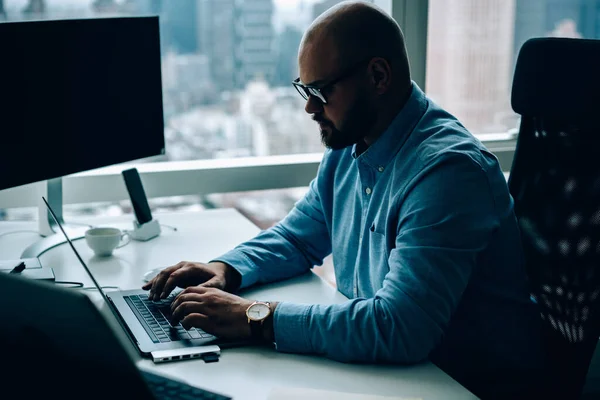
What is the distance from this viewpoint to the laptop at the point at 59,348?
0.74 metres

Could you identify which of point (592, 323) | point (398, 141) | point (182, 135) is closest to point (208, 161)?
point (182, 135)

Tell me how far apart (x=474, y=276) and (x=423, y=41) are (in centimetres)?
121

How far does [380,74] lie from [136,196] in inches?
32.2

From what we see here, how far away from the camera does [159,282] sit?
59.7 inches

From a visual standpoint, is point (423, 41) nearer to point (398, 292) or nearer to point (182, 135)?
point (182, 135)

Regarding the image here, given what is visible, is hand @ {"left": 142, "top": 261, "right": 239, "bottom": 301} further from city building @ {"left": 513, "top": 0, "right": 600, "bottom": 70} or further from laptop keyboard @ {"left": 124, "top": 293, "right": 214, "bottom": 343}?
city building @ {"left": 513, "top": 0, "right": 600, "bottom": 70}

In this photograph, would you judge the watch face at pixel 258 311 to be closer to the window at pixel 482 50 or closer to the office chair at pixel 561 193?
the office chair at pixel 561 193

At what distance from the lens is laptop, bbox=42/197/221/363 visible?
1250 millimetres

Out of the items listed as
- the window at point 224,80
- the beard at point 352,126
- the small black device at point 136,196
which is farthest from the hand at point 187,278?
the window at point 224,80

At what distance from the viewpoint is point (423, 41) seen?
2.42 m

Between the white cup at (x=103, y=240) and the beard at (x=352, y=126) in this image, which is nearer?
the beard at (x=352, y=126)

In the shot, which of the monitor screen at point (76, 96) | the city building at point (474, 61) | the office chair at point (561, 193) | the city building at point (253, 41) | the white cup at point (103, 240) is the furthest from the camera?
the city building at point (474, 61)

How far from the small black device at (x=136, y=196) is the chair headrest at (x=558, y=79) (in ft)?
3.23

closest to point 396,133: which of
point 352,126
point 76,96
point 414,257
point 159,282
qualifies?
point 352,126
